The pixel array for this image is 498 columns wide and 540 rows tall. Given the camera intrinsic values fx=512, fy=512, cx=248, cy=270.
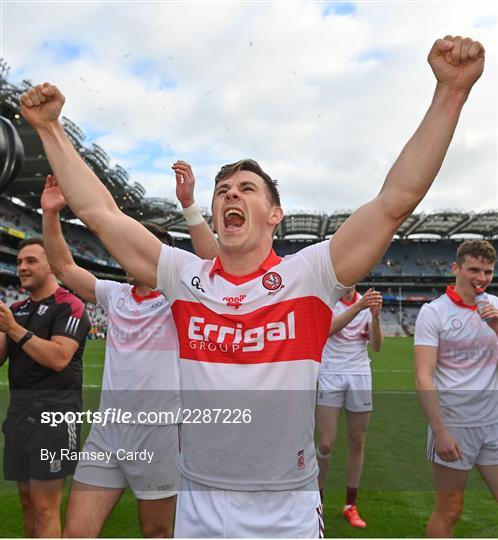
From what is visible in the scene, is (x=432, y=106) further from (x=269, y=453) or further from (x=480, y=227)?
(x=480, y=227)

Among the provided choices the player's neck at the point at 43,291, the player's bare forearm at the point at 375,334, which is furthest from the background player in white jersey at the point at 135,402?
the player's bare forearm at the point at 375,334

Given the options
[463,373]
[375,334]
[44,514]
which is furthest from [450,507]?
[44,514]

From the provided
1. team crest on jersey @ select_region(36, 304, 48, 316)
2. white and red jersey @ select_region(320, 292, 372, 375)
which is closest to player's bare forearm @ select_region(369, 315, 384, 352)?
white and red jersey @ select_region(320, 292, 372, 375)

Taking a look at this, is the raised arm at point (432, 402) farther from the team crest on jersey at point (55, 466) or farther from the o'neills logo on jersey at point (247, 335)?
the team crest on jersey at point (55, 466)

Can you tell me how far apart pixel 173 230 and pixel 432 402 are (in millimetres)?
56932

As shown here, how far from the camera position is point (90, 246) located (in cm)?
5491

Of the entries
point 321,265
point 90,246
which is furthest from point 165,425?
point 90,246

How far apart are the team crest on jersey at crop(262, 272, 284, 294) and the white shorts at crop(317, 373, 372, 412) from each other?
3.39m

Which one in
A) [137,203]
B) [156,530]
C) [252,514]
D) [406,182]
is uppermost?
[137,203]

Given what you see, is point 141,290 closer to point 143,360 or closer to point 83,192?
point 143,360

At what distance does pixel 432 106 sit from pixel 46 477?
9.89 feet

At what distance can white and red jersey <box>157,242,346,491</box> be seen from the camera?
1827mm

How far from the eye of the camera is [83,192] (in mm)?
1952

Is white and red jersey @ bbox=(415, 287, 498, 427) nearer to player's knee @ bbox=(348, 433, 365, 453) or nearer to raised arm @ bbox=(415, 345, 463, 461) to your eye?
raised arm @ bbox=(415, 345, 463, 461)
